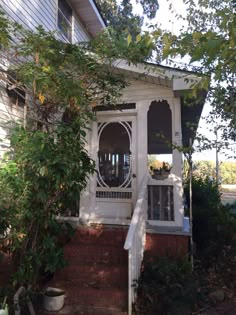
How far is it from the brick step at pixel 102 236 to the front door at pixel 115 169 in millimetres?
438

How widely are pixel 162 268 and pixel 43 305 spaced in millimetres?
1721

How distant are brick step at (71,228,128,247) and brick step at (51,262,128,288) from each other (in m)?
0.53

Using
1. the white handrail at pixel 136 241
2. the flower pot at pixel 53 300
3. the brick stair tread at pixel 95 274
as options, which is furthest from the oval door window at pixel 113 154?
the flower pot at pixel 53 300

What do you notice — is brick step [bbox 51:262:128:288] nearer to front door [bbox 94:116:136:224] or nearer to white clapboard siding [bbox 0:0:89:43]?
front door [bbox 94:116:136:224]

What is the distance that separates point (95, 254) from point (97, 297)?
0.85 m

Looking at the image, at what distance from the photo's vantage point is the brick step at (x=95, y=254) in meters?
4.87

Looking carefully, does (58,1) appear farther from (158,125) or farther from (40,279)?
(40,279)

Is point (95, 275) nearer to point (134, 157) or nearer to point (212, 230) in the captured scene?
point (134, 157)

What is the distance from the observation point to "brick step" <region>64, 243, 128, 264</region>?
16.0 feet

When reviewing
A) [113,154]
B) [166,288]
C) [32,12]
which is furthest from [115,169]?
[32,12]

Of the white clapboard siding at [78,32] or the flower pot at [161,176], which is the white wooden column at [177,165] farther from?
the white clapboard siding at [78,32]

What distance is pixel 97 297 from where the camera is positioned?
4238 millimetres

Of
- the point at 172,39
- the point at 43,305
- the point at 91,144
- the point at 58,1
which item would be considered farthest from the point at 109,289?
the point at 58,1

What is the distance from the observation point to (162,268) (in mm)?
4324
